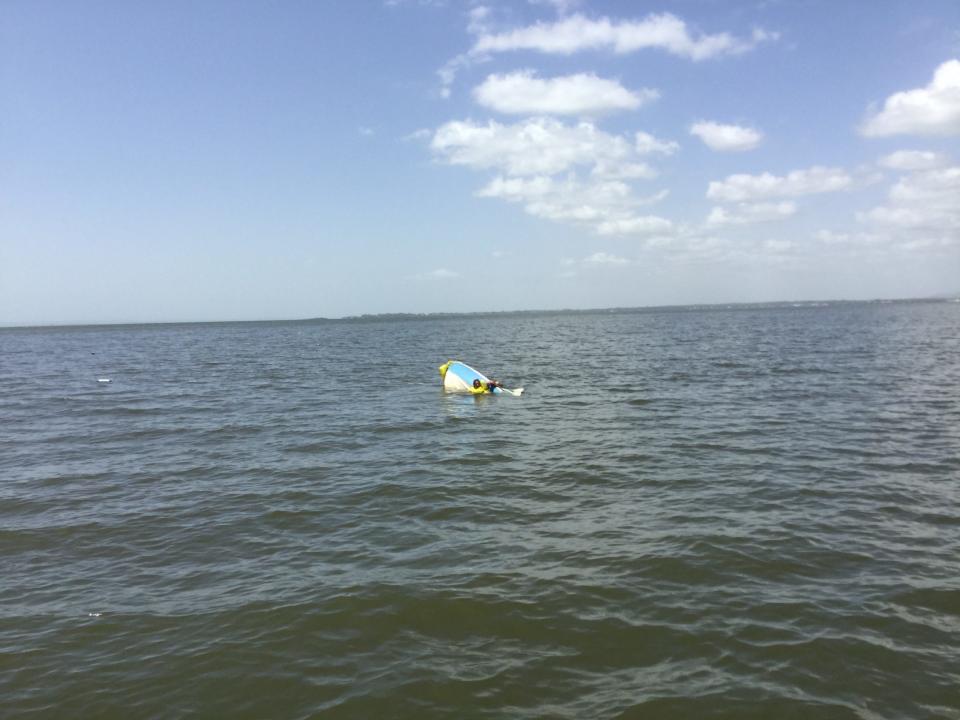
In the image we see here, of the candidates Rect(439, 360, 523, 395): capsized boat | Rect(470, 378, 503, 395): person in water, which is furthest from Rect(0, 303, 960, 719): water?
Rect(439, 360, 523, 395): capsized boat

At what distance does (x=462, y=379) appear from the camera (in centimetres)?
3073

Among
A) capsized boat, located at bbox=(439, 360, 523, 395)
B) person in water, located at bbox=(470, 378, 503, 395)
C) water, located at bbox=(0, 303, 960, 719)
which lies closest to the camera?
water, located at bbox=(0, 303, 960, 719)

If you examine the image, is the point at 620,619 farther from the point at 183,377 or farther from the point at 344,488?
the point at 183,377

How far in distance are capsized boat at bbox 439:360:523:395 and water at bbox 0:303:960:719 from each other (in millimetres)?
7810

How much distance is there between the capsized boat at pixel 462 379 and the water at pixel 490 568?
781 cm

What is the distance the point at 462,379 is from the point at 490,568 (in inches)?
836

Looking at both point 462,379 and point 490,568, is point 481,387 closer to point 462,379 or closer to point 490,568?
point 462,379

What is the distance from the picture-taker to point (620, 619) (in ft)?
26.2

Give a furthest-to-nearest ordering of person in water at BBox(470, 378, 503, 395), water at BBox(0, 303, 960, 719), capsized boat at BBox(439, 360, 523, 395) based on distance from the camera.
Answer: capsized boat at BBox(439, 360, 523, 395) → person in water at BBox(470, 378, 503, 395) → water at BBox(0, 303, 960, 719)

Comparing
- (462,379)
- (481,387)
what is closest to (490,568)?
(481,387)

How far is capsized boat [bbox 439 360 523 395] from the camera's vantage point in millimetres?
29994

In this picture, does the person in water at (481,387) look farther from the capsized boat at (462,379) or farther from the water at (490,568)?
the water at (490,568)

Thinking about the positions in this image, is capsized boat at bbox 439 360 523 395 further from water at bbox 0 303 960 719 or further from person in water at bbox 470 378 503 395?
water at bbox 0 303 960 719

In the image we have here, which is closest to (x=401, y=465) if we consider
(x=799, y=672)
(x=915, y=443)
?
(x=799, y=672)
